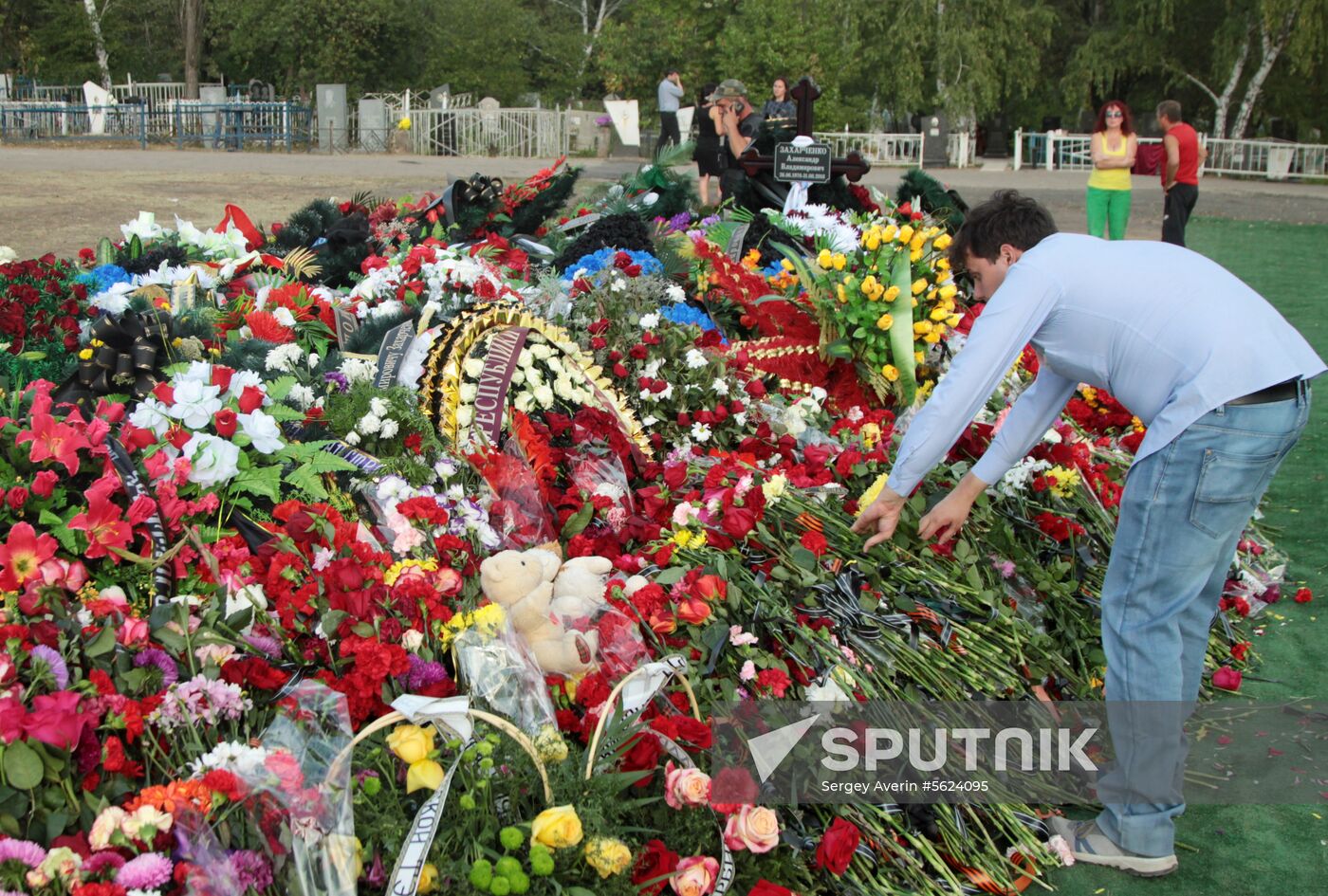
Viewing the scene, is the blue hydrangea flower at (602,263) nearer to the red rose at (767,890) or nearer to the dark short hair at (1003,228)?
the dark short hair at (1003,228)

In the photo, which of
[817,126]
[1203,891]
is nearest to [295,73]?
[817,126]

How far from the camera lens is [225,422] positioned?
289cm

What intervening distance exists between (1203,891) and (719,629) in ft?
4.03

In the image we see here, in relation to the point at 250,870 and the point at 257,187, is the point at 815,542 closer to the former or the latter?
the point at 250,870

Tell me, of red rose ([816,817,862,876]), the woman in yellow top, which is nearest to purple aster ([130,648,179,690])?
red rose ([816,817,862,876])

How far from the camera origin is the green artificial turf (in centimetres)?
268

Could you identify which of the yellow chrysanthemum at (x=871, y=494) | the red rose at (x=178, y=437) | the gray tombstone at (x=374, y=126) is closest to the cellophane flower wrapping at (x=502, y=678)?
the red rose at (x=178, y=437)

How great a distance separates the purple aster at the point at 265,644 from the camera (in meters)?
2.35

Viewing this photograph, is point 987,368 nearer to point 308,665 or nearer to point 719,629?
point 719,629

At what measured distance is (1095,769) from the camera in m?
3.11

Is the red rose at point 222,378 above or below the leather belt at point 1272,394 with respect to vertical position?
below

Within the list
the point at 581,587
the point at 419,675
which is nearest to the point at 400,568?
the point at 419,675

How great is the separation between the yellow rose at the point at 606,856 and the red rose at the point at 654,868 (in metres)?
0.17

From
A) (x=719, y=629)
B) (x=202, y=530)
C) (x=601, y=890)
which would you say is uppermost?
(x=202, y=530)
